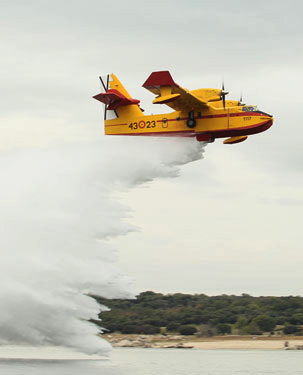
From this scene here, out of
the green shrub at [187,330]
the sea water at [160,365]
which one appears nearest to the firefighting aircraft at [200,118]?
the sea water at [160,365]

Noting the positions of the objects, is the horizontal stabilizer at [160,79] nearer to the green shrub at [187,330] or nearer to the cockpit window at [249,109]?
the cockpit window at [249,109]

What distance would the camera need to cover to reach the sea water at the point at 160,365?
104 feet

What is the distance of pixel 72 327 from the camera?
27.8 metres

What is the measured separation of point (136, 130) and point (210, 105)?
2.99 metres

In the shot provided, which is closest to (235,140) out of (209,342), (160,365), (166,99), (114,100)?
(166,99)

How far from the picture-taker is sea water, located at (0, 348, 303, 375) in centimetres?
3161

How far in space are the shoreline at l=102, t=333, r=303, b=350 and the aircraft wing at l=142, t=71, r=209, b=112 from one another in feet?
96.1

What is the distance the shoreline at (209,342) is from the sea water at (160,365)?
29.3 ft

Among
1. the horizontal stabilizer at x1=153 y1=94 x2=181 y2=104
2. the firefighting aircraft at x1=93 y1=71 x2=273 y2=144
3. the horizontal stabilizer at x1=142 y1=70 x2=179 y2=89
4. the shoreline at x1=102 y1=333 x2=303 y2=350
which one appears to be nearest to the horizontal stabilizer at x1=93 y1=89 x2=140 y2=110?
the firefighting aircraft at x1=93 y1=71 x2=273 y2=144

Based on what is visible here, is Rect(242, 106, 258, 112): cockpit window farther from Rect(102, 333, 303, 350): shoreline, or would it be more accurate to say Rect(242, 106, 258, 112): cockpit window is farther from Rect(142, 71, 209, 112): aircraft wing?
Rect(102, 333, 303, 350): shoreline

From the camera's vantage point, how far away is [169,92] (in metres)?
26.7

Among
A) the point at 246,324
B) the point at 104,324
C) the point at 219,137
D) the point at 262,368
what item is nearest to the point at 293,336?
the point at 246,324

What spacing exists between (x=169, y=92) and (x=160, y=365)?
50.5 feet

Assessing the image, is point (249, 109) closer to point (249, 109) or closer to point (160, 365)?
Answer: point (249, 109)
